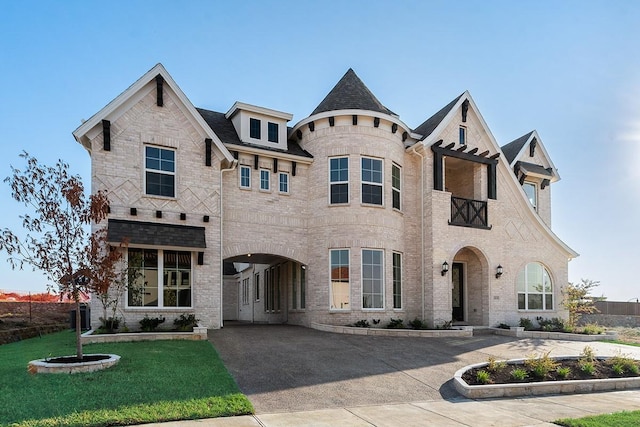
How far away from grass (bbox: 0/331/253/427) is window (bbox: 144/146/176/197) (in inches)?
271

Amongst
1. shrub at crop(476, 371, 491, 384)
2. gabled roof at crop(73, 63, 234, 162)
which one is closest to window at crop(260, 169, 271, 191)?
gabled roof at crop(73, 63, 234, 162)

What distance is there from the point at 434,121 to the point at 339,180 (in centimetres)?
587

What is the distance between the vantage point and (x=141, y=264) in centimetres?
1648

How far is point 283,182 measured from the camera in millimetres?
19891

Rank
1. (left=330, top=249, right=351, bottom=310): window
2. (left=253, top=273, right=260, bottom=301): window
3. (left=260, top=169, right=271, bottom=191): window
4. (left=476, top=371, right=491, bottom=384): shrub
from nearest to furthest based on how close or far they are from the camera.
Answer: (left=476, top=371, right=491, bottom=384): shrub < (left=330, top=249, right=351, bottom=310): window < (left=260, top=169, right=271, bottom=191): window < (left=253, top=273, right=260, bottom=301): window

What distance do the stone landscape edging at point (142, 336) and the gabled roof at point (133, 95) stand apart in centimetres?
637

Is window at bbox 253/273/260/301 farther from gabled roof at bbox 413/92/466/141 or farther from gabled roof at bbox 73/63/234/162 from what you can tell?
gabled roof at bbox 413/92/466/141

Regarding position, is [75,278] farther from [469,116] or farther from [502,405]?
[469,116]

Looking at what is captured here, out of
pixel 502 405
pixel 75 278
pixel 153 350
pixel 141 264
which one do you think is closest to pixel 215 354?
pixel 153 350

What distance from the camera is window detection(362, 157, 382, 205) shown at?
19.6 metres

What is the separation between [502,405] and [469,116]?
15.8 m

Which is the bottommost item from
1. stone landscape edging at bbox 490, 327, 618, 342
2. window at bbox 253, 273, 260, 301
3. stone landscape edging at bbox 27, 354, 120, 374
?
stone landscape edging at bbox 490, 327, 618, 342

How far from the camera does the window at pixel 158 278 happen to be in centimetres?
1633

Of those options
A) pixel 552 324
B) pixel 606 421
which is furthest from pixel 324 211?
pixel 606 421
